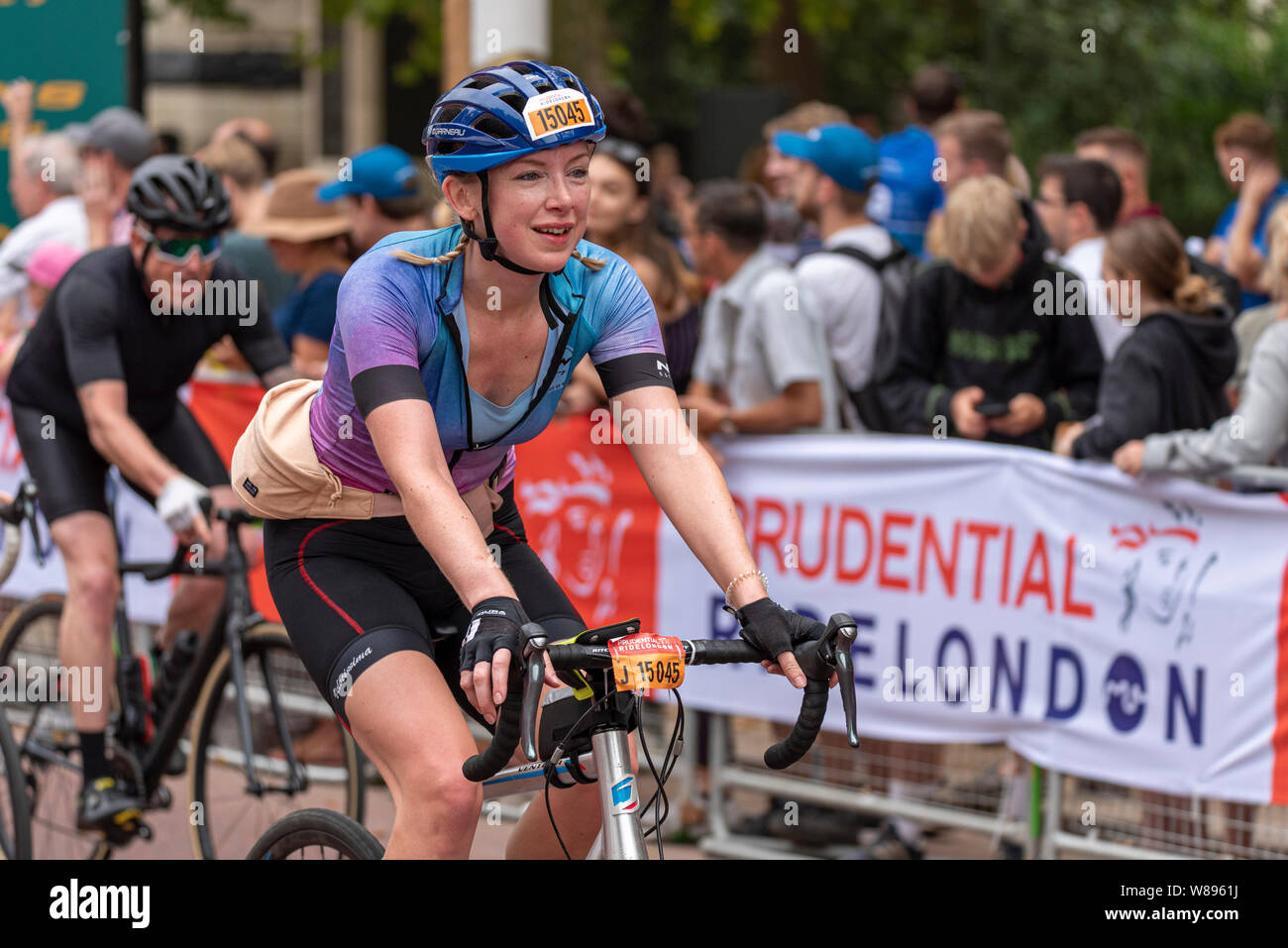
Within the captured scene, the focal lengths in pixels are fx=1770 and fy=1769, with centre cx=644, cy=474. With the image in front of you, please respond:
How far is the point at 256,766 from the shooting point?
18.3 ft

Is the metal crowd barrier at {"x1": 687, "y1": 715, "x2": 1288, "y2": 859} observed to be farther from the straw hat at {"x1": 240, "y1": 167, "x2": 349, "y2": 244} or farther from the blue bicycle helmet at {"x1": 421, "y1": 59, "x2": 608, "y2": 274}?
the blue bicycle helmet at {"x1": 421, "y1": 59, "x2": 608, "y2": 274}

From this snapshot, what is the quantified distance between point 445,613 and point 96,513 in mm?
2287

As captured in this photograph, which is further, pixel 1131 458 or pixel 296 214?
pixel 296 214

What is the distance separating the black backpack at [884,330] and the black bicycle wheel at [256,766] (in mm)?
2437

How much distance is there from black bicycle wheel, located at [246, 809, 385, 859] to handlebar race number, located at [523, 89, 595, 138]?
1.55 meters

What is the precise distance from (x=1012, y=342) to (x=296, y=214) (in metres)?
3.40

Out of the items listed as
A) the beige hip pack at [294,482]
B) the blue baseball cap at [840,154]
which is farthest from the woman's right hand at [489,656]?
the blue baseball cap at [840,154]

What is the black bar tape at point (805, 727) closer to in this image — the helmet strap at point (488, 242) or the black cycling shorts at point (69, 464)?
the helmet strap at point (488, 242)

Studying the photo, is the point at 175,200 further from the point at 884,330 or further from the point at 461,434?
the point at 884,330

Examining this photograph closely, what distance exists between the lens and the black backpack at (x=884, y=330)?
693cm

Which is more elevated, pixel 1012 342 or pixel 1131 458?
pixel 1012 342

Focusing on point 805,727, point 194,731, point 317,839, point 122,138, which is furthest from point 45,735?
point 805,727

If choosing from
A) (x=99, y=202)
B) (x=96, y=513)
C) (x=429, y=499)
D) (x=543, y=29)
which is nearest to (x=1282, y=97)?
(x=543, y=29)
